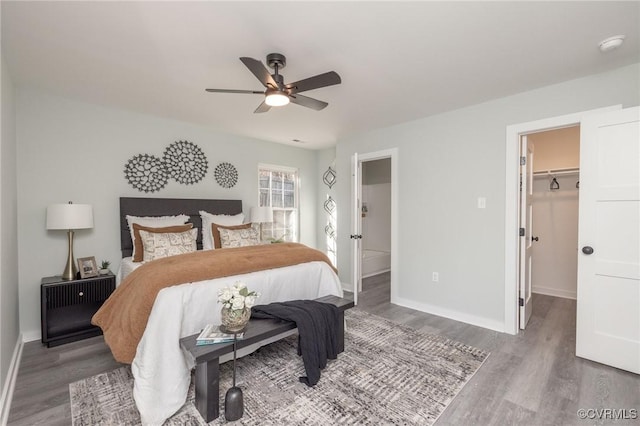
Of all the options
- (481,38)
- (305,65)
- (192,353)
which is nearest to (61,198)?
(192,353)

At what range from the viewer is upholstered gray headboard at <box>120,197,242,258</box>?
3.58 m

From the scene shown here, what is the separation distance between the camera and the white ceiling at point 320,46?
180cm

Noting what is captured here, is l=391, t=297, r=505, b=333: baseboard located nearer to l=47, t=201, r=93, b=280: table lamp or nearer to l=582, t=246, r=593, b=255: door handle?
l=582, t=246, r=593, b=255: door handle

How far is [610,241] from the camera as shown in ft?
7.97

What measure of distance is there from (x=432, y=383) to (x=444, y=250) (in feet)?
5.92

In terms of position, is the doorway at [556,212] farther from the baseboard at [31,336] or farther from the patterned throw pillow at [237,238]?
the baseboard at [31,336]

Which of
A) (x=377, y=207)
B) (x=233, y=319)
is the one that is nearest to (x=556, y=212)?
(x=377, y=207)

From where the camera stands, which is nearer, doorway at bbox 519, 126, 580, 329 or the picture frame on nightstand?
the picture frame on nightstand

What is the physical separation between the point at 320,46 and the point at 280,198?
3.58 m

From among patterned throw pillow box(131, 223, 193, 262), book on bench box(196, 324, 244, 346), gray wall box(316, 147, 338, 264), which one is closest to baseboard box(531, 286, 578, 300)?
gray wall box(316, 147, 338, 264)

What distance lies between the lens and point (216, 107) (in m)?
3.49

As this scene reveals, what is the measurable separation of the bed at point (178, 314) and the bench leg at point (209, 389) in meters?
0.18

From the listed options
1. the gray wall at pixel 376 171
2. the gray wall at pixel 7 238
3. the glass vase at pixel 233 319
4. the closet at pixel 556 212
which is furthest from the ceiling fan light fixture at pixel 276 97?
Answer: the gray wall at pixel 376 171

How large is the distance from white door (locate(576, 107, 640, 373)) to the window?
156 inches
